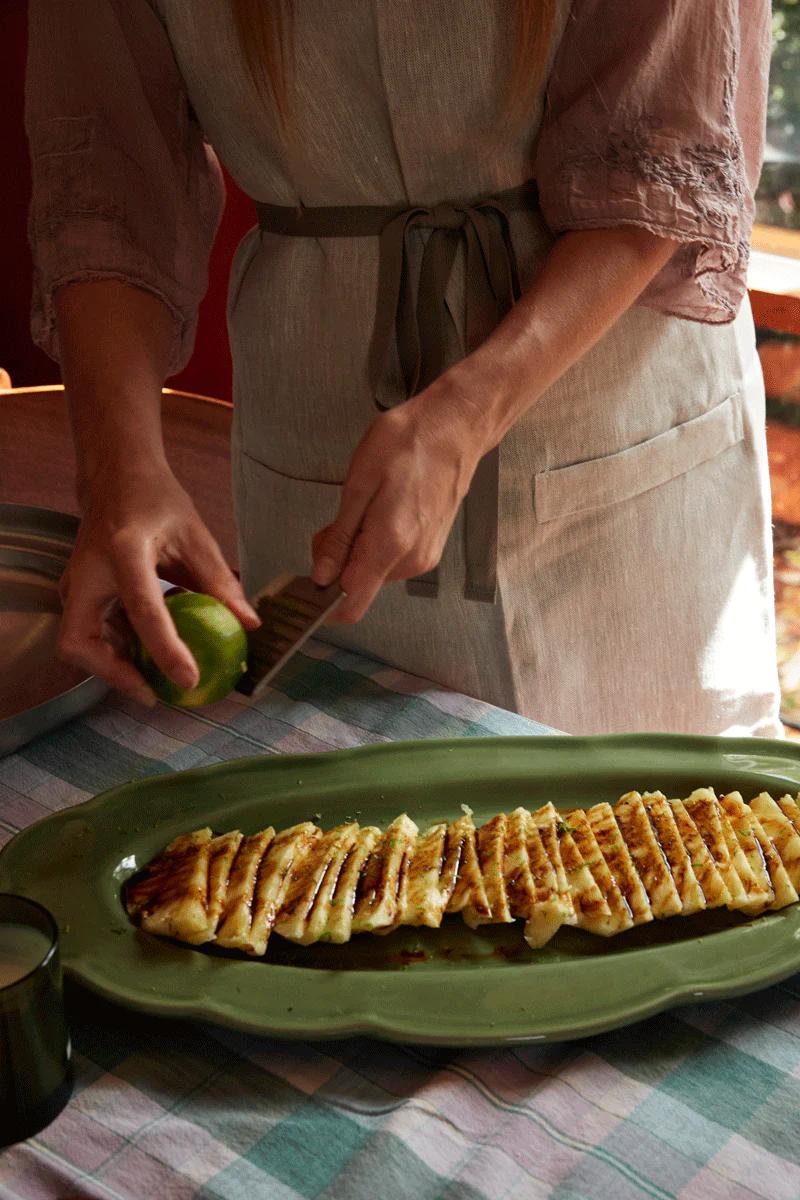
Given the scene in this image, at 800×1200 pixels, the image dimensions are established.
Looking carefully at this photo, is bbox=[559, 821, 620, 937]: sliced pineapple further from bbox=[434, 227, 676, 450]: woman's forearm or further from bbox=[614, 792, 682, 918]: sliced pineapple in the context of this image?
bbox=[434, 227, 676, 450]: woman's forearm

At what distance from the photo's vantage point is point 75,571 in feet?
4.72

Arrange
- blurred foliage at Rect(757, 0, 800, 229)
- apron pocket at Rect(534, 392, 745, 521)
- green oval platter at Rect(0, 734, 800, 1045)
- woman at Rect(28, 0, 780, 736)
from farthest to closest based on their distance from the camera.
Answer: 1. blurred foliage at Rect(757, 0, 800, 229)
2. apron pocket at Rect(534, 392, 745, 521)
3. woman at Rect(28, 0, 780, 736)
4. green oval platter at Rect(0, 734, 800, 1045)

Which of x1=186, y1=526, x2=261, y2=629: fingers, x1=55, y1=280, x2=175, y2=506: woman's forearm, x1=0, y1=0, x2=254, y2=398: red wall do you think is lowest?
x1=0, y1=0, x2=254, y2=398: red wall

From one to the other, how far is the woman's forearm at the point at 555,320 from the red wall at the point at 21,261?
252 cm

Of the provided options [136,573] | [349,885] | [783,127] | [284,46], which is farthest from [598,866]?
[783,127]

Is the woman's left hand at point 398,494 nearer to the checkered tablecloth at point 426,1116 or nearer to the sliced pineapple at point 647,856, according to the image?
the sliced pineapple at point 647,856

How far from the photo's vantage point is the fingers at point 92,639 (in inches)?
55.1

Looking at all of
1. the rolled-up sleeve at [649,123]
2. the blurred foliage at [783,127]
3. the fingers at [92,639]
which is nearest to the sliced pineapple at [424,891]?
the fingers at [92,639]

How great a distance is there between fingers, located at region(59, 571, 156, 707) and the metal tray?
0.55ft

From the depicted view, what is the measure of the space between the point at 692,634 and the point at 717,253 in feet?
2.04

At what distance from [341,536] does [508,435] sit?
439 millimetres

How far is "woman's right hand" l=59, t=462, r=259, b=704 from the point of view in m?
1.34

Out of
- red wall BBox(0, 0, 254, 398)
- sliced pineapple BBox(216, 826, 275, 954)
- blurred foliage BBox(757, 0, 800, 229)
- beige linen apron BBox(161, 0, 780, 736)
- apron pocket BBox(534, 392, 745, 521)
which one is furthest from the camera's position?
red wall BBox(0, 0, 254, 398)

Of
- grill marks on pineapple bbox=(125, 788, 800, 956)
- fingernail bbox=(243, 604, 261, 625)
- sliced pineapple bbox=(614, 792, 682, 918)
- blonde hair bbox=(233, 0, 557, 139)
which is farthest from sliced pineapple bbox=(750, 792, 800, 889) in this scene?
blonde hair bbox=(233, 0, 557, 139)
